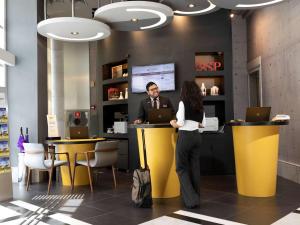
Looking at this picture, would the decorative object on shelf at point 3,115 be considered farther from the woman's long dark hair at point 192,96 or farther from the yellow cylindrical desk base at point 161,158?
the woman's long dark hair at point 192,96

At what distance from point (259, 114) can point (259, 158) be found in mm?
664

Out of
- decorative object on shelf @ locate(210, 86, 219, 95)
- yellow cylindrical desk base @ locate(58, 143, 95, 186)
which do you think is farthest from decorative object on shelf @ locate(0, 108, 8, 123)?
decorative object on shelf @ locate(210, 86, 219, 95)

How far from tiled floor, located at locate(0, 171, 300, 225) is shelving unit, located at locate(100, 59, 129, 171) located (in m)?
3.29

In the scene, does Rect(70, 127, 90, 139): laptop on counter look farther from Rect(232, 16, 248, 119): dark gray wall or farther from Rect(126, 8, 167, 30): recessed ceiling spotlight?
Rect(232, 16, 248, 119): dark gray wall

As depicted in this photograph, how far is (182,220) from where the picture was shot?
12.2 ft

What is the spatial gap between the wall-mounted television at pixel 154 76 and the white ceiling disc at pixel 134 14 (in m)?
1.14

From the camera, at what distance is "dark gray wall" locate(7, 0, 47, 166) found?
6.89 metres

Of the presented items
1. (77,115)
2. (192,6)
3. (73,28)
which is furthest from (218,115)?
(77,115)

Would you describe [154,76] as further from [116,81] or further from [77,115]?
[77,115]

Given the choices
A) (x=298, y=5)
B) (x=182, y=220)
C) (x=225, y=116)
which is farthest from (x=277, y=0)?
(x=182, y=220)

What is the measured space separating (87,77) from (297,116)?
7516 millimetres

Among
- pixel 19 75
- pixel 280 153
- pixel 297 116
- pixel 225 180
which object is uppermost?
pixel 19 75

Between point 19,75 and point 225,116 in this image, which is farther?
point 225,116

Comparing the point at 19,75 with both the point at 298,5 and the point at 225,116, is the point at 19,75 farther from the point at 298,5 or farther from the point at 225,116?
the point at 298,5
